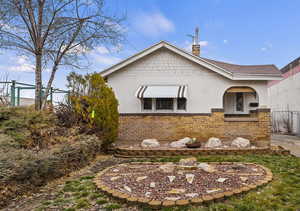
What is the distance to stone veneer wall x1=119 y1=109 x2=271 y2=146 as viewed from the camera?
470 inches

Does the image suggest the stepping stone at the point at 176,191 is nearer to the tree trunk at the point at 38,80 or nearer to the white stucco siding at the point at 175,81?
the white stucco siding at the point at 175,81

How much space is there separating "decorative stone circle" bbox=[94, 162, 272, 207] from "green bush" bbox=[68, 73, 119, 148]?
11.7 feet

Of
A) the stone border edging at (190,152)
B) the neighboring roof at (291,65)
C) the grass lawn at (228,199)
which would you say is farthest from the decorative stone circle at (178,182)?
the neighboring roof at (291,65)

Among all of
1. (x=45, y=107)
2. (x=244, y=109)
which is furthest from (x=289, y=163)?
(x=45, y=107)

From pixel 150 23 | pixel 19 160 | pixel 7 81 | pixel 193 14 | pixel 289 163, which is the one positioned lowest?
pixel 289 163

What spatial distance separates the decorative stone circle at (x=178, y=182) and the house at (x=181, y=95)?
5.35 meters

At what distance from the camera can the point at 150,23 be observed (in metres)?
15.4

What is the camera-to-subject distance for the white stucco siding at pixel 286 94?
1711cm

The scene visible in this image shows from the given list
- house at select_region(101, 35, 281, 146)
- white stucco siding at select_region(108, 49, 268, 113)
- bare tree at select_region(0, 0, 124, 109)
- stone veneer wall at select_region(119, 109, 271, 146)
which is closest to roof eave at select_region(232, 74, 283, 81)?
house at select_region(101, 35, 281, 146)

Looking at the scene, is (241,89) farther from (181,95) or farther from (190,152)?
(190,152)

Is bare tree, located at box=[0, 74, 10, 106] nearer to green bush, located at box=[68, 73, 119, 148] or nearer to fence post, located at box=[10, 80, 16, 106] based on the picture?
fence post, located at box=[10, 80, 16, 106]

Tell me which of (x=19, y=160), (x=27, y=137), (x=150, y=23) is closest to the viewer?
(x=19, y=160)

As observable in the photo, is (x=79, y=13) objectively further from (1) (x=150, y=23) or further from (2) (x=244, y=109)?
(2) (x=244, y=109)

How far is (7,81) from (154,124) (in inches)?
333
